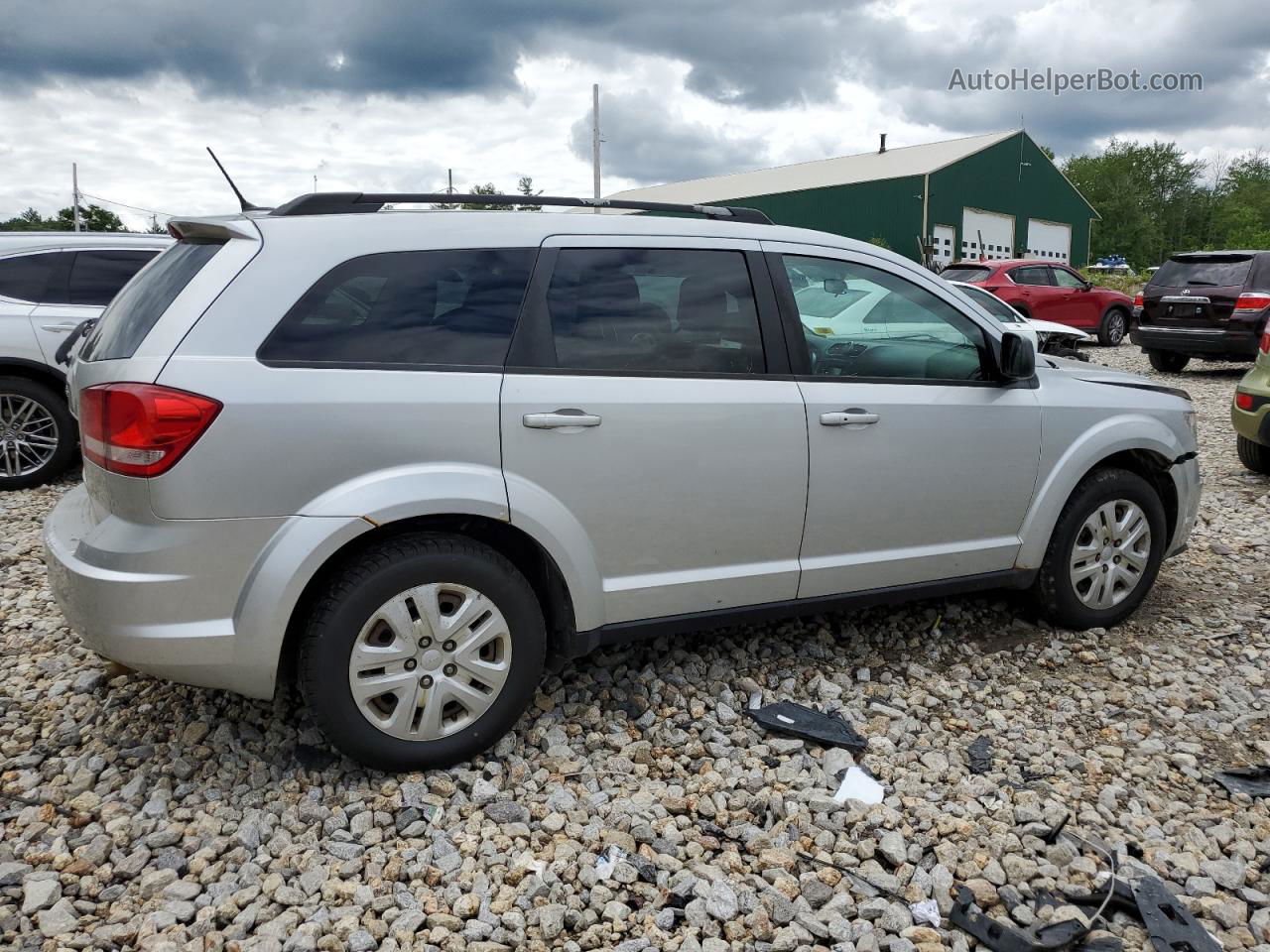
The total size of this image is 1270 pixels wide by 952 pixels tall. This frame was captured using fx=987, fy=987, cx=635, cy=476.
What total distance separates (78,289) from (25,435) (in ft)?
3.80

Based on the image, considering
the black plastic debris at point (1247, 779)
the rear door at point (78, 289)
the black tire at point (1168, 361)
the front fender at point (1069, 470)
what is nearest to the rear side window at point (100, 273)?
the rear door at point (78, 289)

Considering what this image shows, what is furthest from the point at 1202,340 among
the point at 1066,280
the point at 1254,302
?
the point at 1066,280

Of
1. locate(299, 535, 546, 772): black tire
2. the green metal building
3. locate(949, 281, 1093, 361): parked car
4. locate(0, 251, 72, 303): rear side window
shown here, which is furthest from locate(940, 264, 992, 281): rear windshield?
locate(299, 535, 546, 772): black tire

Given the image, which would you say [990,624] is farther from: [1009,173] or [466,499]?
[1009,173]

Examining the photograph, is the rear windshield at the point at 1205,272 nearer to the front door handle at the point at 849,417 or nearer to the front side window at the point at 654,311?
the front door handle at the point at 849,417

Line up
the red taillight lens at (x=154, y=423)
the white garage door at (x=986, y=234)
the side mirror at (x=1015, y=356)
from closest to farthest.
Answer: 1. the red taillight lens at (x=154, y=423)
2. the side mirror at (x=1015, y=356)
3. the white garage door at (x=986, y=234)

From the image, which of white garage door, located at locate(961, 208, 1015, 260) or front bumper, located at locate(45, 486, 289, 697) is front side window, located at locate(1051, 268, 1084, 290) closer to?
white garage door, located at locate(961, 208, 1015, 260)

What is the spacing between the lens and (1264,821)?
3.04 meters

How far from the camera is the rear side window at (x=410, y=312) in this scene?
2.99 m

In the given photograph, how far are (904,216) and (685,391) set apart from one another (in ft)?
98.9

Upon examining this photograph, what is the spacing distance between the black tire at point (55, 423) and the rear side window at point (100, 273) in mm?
715

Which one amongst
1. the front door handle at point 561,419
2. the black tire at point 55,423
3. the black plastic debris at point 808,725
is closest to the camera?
the front door handle at point 561,419

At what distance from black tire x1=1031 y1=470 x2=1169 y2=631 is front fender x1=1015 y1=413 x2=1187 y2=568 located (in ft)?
0.19

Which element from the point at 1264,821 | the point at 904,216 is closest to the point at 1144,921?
the point at 1264,821
